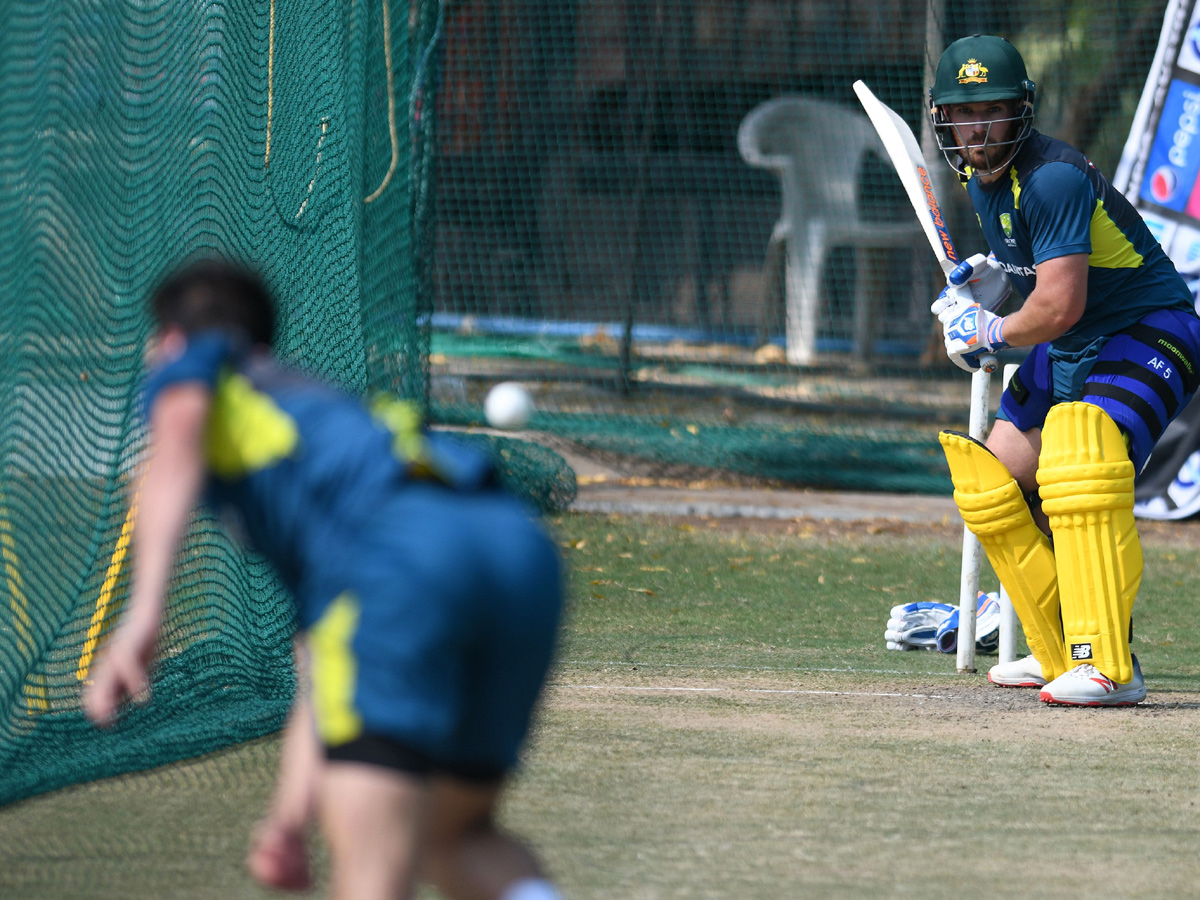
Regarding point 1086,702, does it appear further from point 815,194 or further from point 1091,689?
point 815,194

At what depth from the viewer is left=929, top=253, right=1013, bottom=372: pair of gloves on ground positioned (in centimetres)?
546

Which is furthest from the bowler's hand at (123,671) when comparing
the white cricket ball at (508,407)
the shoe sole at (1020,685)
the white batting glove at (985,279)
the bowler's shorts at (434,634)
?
the shoe sole at (1020,685)

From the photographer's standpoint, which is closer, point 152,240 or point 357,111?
point 152,240

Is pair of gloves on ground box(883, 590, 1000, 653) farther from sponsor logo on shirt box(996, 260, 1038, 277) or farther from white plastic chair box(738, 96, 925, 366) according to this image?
white plastic chair box(738, 96, 925, 366)

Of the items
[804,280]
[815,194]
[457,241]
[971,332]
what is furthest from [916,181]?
[815,194]

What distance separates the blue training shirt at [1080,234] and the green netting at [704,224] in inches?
238

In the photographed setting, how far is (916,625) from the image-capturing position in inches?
252

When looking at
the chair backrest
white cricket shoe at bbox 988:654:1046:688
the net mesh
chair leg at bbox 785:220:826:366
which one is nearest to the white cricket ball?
the net mesh

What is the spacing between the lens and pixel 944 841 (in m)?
3.83

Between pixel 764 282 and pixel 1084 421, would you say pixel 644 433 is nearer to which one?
pixel 764 282

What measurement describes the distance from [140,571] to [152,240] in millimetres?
2844

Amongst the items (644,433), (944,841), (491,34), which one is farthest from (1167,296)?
(491,34)

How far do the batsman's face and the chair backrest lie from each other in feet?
30.5

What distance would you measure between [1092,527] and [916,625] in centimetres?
126
